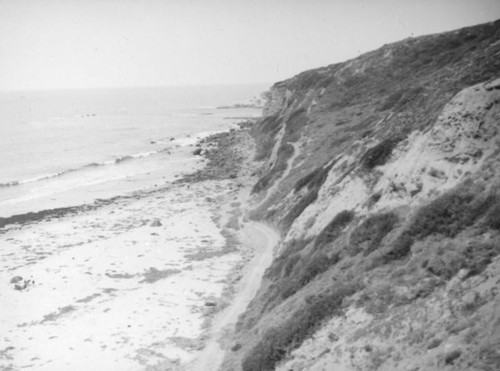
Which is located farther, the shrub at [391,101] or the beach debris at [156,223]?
the shrub at [391,101]

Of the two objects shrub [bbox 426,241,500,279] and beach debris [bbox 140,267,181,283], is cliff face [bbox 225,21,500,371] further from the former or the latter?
beach debris [bbox 140,267,181,283]

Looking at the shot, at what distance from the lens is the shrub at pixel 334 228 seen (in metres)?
19.6

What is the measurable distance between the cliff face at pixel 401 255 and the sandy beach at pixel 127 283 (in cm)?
304

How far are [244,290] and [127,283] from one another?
8.16 m

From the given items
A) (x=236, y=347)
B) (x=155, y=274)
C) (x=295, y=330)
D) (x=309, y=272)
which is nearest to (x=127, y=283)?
(x=155, y=274)

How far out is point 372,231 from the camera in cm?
1686

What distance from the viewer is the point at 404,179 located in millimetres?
18141

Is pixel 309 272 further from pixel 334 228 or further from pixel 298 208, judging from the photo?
pixel 298 208

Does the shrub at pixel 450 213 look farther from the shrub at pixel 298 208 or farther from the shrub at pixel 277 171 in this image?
the shrub at pixel 277 171

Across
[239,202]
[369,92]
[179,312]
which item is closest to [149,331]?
[179,312]

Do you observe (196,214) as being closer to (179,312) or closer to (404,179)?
(179,312)

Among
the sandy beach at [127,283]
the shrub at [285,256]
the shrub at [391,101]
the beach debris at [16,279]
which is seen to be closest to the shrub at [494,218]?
the shrub at [285,256]

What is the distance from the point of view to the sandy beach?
1830 centimetres

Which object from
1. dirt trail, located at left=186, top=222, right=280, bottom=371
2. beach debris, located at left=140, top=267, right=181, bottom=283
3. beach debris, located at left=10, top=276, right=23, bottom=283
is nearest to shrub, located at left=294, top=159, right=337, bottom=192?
dirt trail, located at left=186, top=222, right=280, bottom=371
